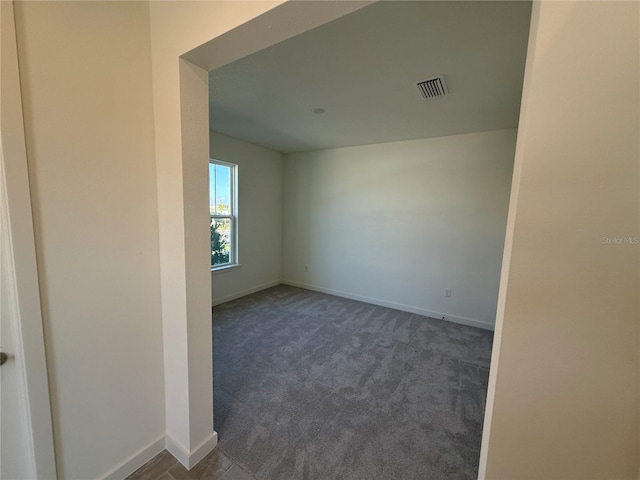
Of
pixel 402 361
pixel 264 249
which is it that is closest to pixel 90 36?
pixel 402 361

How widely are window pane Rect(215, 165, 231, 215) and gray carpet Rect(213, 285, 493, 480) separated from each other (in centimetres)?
161

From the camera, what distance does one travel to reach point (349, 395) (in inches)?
82.3

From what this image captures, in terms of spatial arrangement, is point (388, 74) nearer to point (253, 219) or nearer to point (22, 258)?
point (22, 258)

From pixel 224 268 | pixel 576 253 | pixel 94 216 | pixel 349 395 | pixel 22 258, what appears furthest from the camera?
pixel 224 268

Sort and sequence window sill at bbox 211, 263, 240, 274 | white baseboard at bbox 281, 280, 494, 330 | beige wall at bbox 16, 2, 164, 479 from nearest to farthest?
1. beige wall at bbox 16, 2, 164, 479
2. white baseboard at bbox 281, 280, 494, 330
3. window sill at bbox 211, 263, 240, 274

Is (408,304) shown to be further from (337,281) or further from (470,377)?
(470,377)

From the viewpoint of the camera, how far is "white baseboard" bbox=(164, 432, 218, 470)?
1.46 m


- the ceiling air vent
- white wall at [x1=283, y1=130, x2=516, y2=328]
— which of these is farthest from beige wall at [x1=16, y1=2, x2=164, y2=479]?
white wall at [x1=283, y1=130, x2=516, y2=328]

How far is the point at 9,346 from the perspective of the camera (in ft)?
3.28

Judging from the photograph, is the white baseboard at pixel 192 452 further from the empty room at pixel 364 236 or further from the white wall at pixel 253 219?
the white wall at pixel 253 219

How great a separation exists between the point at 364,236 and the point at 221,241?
2330mm

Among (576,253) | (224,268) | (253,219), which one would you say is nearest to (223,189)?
(253,219)

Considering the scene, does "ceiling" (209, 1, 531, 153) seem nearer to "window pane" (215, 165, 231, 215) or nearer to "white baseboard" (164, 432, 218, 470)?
"window pane" (215, 165, 231, 215)

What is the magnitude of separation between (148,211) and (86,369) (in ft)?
2.66
